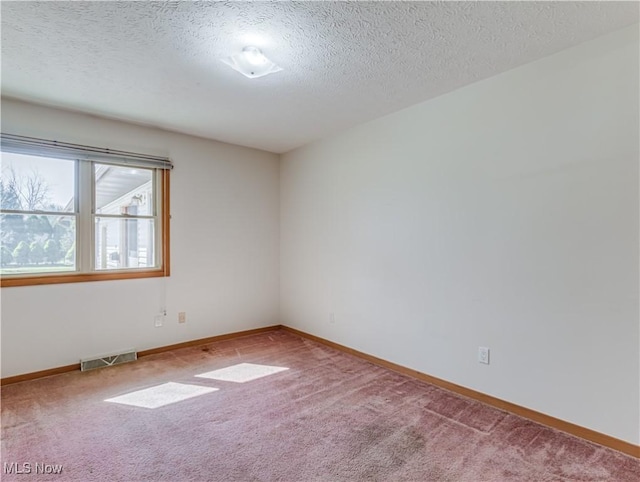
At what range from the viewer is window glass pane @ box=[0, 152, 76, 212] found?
9.69 feet

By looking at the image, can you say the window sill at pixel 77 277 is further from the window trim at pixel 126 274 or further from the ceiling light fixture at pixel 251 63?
the ceiling light fixture at pixel 251 63

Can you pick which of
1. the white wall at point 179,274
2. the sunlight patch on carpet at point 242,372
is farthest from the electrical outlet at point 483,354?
the white wall at point 179,274

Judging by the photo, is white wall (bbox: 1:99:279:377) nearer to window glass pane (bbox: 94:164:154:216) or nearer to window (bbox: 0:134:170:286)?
window (bbox: 0:134:170:286)

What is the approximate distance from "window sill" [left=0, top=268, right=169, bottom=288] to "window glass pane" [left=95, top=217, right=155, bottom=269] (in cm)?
9

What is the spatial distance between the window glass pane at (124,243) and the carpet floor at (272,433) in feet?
3.53

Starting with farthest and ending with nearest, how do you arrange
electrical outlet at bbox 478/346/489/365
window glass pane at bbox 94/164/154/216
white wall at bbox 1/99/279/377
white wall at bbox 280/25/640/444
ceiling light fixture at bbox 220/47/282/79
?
window glass pane at bbox 94/164/154/216 < white wall at bbox 1/99/279/377 < electrical outlet at bbox 478/346/489/365 < ceiling light fixture at bbox 220/47/282/79 < white wall at bbox 280/25/640/444

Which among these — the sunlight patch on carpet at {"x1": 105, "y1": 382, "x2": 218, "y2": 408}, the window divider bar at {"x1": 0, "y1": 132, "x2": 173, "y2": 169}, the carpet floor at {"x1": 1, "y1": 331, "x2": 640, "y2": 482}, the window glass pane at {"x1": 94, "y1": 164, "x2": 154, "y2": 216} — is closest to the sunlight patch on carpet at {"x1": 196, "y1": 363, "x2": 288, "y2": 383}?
the carpet floor at {"x1": 1, "y1": 331, "x2": 640, "y2": 482}

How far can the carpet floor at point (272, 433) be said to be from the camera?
185 cm

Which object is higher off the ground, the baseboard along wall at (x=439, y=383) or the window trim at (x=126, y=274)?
the window trim at (x=126, y=274)

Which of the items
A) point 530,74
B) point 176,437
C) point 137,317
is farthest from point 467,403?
point 137,317

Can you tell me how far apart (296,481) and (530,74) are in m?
2.95

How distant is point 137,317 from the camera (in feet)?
11.9

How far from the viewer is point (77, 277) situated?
10.7 ft

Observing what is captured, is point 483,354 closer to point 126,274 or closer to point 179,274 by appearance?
point 179,274
